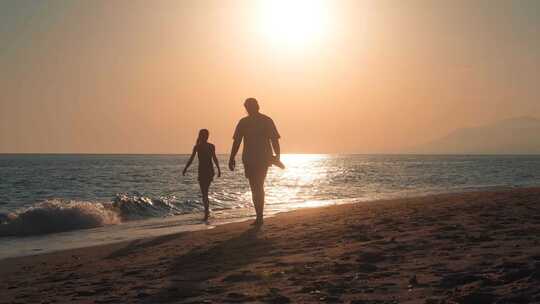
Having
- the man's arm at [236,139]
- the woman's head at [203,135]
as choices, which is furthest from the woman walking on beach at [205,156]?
the man's arm at [236,139]

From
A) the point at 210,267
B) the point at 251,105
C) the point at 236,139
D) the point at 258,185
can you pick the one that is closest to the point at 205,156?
the point at 236,139

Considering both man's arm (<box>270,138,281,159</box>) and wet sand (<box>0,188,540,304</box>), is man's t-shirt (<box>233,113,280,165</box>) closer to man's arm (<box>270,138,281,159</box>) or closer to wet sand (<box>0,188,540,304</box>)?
man's arm (<box>270,138,281,159</box>)

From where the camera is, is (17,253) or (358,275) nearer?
(358,275)

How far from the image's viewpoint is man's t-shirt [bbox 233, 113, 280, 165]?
9273 millimetres

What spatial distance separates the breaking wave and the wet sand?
15.4ft

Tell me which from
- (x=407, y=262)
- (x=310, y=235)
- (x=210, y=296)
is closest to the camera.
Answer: (x=210, y=296)

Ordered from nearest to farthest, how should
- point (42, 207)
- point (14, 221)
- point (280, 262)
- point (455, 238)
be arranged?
point (280, 262) < point (455, 238) < point (14, 221) < point (42, 207)

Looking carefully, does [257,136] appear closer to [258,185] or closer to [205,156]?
[258,185]

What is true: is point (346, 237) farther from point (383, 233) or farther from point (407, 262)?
point (407, 262)

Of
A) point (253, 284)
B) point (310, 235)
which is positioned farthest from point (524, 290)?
point (310, 235)

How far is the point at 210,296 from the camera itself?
14.0 ft

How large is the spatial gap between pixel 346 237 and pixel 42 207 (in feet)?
29.2

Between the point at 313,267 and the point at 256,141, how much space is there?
446 centimetres

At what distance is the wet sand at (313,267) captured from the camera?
405 cm
